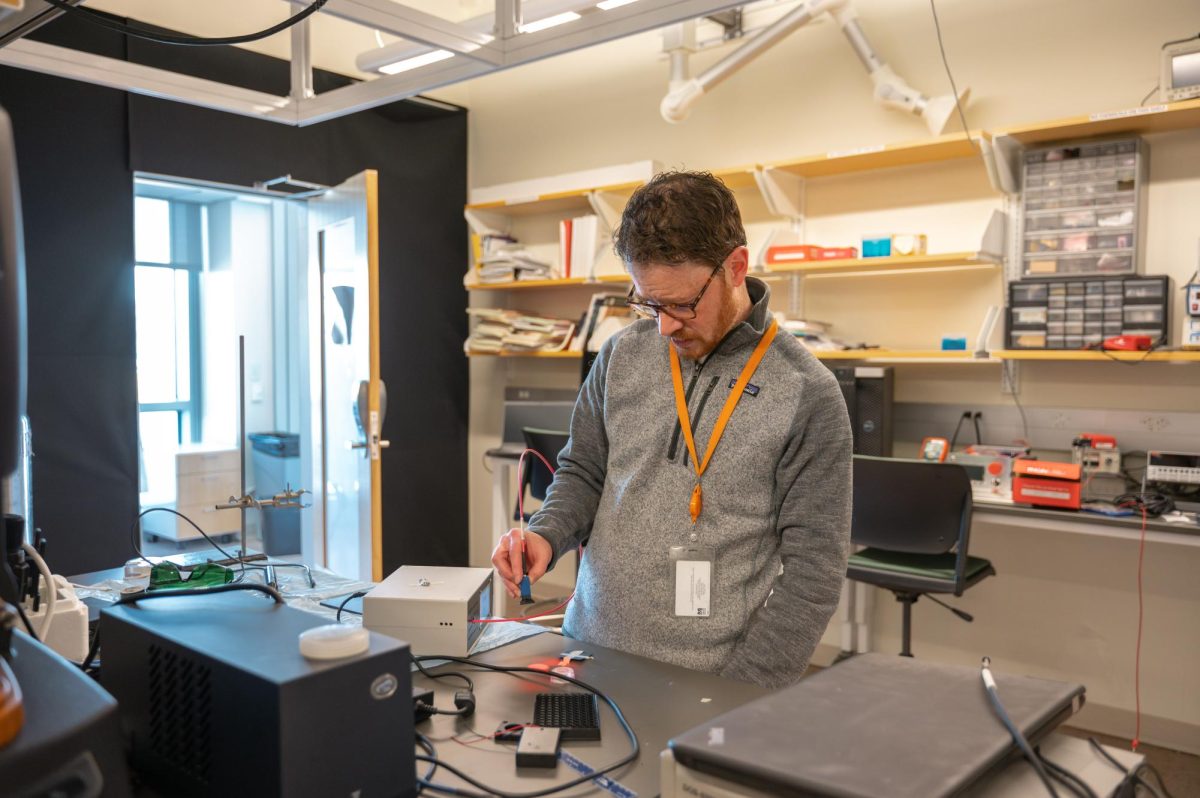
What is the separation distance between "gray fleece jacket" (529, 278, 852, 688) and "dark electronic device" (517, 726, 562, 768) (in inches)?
15.3

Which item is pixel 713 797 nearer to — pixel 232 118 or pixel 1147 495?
pixel 1147 495

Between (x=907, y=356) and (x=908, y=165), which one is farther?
(x=908, y=165)

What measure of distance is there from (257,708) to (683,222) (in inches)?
34.7

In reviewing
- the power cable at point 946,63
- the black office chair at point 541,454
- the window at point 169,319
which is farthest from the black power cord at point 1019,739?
the window at point 169,319

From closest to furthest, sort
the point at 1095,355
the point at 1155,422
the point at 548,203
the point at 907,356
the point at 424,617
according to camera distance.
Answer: the point at 424,617, the point at 1095,355, the point at 1155,422, the point at 907,356, the point at 548,203

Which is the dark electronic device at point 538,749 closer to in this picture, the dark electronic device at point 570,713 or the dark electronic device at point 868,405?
the dark electronic device at point 570,713

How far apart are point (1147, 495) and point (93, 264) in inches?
148

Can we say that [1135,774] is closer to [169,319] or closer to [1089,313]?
[1089,313]

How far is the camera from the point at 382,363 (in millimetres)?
4531

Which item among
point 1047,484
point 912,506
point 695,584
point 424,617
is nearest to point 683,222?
point 695,584

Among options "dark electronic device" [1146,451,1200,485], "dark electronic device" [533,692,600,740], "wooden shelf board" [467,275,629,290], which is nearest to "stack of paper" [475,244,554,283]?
"wooden shelf board" [467,275,629,290]

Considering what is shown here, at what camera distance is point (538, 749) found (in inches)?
38.5

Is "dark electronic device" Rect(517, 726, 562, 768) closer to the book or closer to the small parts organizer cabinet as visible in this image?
the book

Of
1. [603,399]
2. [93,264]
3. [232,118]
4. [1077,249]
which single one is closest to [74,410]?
[93,264]
